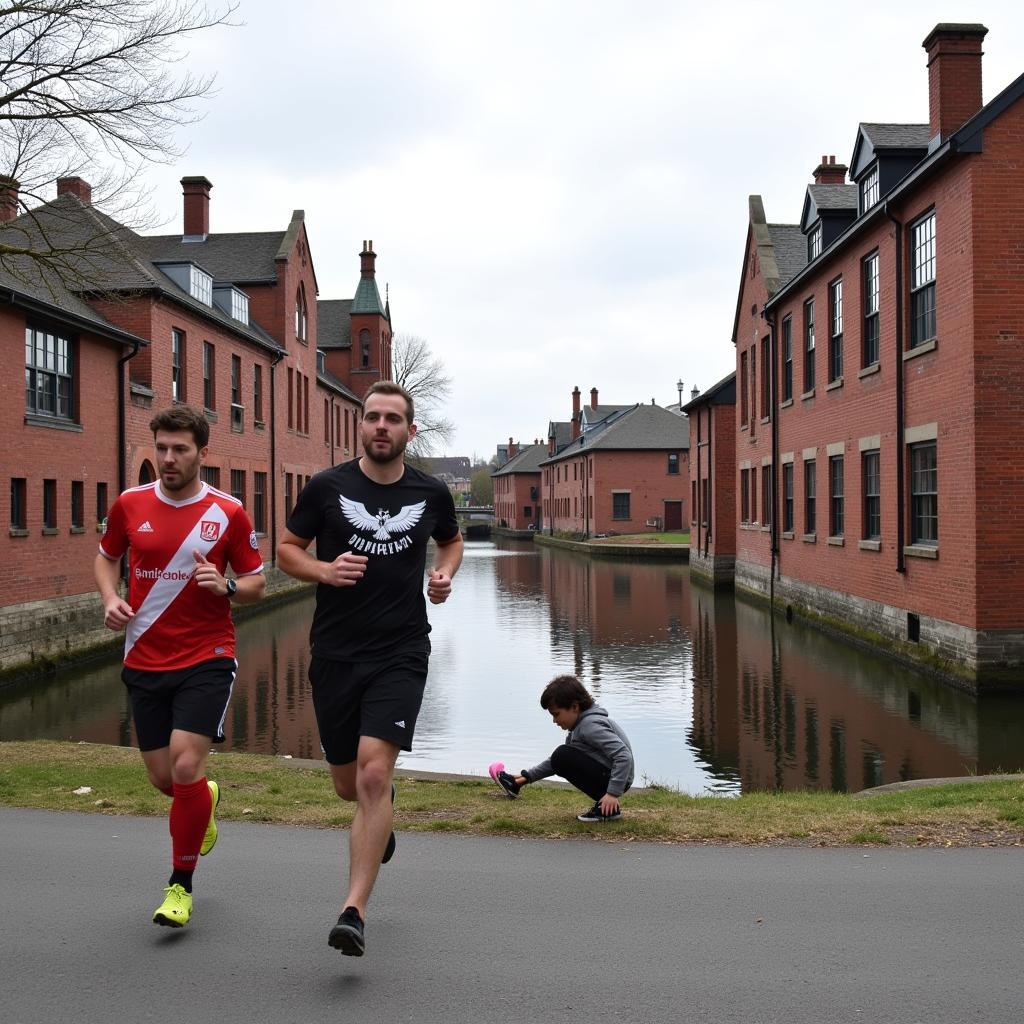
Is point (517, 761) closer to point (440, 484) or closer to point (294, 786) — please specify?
point (294, 786)

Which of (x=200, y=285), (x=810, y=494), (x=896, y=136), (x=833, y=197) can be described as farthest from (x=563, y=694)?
(x=200, y=285)

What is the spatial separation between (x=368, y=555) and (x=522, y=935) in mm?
1577

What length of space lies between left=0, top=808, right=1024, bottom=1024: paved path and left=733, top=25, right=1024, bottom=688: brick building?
9.68 m

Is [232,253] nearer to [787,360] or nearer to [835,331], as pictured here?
[787,360]

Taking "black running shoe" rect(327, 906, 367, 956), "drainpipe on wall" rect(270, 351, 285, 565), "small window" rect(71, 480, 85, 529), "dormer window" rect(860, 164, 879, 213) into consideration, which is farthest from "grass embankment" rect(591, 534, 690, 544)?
"black running shoe" rect(327, 906, 367, 956)

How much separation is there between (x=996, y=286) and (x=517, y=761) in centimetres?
907

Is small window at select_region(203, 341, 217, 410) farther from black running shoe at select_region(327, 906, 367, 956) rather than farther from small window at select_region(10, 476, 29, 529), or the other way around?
black running shoe at select_region(327, 906, 367, 956)

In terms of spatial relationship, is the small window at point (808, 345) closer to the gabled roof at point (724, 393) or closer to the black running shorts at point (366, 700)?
the gabled roof at point (724, 393)

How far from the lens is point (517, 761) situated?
10.2m

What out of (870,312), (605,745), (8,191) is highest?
(8,191)

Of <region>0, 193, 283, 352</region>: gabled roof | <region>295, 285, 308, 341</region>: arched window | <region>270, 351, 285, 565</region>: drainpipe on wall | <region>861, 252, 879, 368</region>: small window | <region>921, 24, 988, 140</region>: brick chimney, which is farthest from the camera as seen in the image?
<region>295, 285, 308, 341</region>: arched window

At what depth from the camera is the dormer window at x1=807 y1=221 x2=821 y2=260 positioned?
25.4m

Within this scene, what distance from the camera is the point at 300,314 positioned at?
40.4 m

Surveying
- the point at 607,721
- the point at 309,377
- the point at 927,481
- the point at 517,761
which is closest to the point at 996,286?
the point at 927,481
